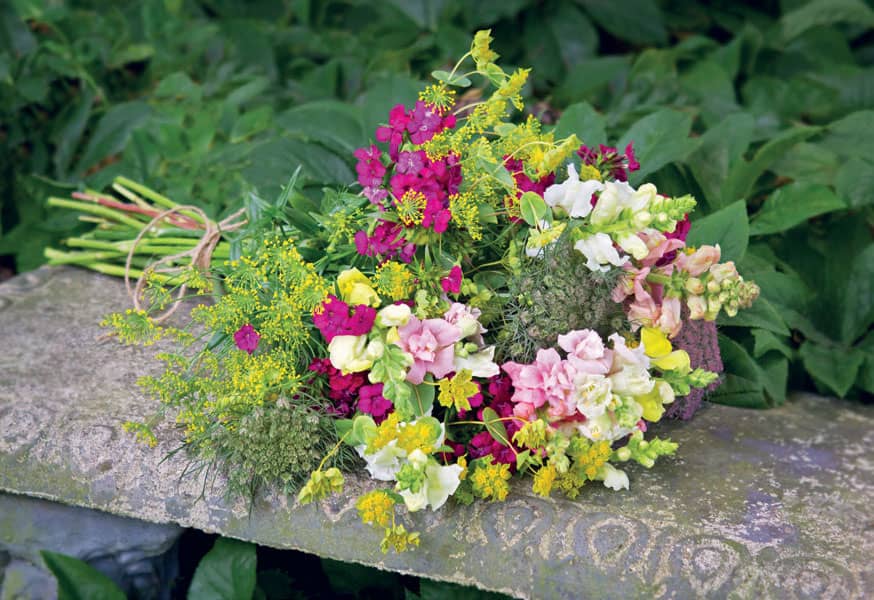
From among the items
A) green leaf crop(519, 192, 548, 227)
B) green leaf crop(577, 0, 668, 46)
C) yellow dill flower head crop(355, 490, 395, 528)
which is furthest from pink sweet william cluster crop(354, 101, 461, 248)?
green leaf crop(577, 0, 668, 46)

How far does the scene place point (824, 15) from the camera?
8.77ft

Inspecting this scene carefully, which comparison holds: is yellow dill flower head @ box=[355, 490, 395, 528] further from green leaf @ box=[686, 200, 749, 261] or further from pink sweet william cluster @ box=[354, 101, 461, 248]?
green leaf @ box=[686, 200, 749, 261]

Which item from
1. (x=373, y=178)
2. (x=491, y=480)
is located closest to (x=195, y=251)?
(x=373, y=178)

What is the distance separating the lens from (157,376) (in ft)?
5.16

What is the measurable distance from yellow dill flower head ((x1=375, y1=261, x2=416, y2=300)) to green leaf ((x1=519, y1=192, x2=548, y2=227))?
0.18 m

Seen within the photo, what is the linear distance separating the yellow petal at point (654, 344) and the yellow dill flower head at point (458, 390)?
0.25 meters

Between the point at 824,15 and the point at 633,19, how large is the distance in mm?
549

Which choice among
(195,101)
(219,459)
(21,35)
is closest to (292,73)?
(195,101)

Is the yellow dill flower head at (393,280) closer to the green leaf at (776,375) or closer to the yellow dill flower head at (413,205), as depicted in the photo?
the yellow dill flower head at (413,205)

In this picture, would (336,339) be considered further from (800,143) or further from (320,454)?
(800,143)

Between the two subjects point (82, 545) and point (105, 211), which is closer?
point (82, 545)

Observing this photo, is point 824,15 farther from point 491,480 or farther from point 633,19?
point 491,480

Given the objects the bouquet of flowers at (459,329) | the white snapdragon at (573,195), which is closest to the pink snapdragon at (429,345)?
the bouquet of flowers at (459,329)

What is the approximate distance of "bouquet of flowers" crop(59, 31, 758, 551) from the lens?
1.20 m
